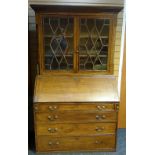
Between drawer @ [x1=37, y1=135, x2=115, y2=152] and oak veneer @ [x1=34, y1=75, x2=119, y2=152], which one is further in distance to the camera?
drawer @ [x1=37, y1=135, x2=115, y2=152]

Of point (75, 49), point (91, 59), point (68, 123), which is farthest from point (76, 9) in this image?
point (68, 123)

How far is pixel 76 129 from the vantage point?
2.50m

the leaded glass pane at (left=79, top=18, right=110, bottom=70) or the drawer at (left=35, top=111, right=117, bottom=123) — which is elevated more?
the leaded glass pane at (left=79, top=18, right=110, bottom=70)

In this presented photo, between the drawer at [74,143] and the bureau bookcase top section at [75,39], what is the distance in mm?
825

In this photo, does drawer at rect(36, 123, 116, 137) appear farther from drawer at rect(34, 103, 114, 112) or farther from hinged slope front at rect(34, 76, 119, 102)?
hinged slope front at rect(34, 76, 119, 102)

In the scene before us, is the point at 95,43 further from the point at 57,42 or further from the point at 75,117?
the point at 75,117

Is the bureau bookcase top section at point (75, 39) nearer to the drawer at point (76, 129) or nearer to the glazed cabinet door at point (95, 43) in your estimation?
the glazed cabinet door at point (95, 43)

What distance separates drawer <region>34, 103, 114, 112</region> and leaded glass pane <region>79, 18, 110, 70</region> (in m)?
0.49

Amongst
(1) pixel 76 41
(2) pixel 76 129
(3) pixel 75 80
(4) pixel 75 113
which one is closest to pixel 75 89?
(3) pixel 75 80

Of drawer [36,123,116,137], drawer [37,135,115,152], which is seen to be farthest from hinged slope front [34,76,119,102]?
drawer [37,135,115,152]

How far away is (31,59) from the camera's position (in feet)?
9.32

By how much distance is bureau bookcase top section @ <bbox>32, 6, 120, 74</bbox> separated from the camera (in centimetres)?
241
